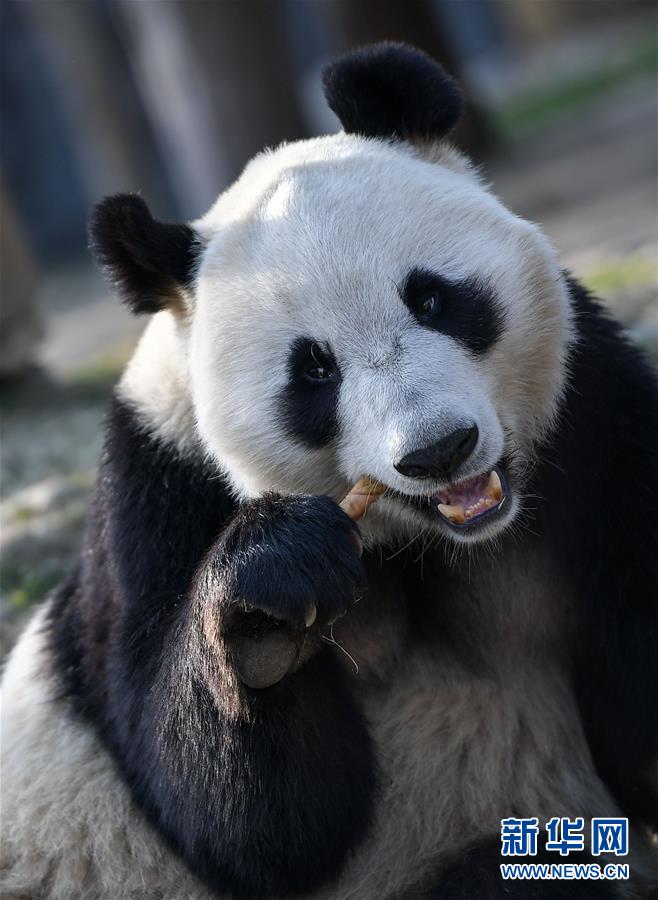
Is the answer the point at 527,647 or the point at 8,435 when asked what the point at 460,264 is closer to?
the point at 527,647

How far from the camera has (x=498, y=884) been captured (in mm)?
3227

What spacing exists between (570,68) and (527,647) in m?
21.2

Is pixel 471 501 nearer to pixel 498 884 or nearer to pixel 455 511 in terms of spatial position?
pixel 455 511

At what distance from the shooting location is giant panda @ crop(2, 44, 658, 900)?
2.96 m

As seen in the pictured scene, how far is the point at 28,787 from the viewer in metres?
3.64

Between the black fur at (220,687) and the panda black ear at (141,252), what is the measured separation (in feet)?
1.22

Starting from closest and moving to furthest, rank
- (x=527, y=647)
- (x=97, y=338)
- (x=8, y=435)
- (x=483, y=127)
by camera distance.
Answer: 1. (x=527, y=647)
2. (x=8, y=435)
3. (x=97, y=338)
4. (x=483, y=127)

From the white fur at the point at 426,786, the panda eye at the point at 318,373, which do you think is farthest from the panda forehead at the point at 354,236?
the white fur at the point at 426,786

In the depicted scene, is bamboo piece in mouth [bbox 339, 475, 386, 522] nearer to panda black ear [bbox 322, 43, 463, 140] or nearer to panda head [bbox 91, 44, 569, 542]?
panda head [bbox 91, 44, 569, 542]

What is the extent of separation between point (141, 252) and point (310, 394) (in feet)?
2.04

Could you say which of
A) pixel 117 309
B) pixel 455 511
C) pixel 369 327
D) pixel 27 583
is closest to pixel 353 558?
pixel 455 511

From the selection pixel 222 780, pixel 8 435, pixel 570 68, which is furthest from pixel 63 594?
pixel 570 68

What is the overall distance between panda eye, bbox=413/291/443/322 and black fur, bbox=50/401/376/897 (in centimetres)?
50

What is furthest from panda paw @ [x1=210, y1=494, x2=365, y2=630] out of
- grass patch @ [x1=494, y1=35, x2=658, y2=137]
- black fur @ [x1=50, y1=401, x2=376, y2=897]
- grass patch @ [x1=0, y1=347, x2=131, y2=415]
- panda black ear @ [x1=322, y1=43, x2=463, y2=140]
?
grass patch @ [x1=494, y1=35, x2=658, y2=137]
